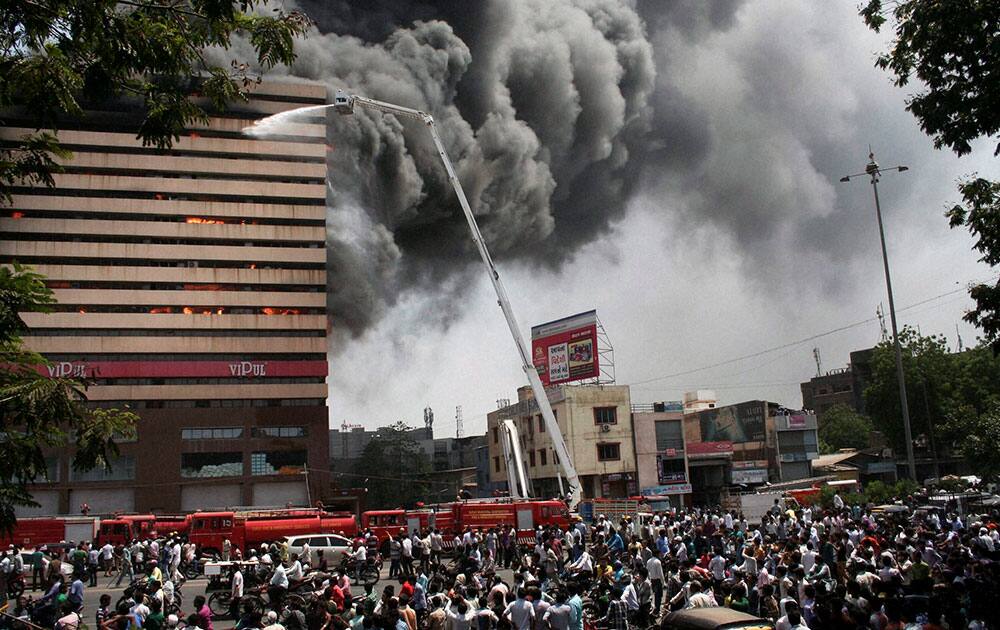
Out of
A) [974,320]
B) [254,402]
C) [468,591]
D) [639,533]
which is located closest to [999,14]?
[974,320]

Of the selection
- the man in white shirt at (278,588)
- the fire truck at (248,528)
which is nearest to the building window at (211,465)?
the fire truck at (248,528)

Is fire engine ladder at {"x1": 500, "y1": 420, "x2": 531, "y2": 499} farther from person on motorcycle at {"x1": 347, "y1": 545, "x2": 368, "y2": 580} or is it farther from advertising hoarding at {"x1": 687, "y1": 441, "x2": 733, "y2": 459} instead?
advertising hoarding at {"x1": 687, "y1": 441, "x2": 733, "y2": 459}

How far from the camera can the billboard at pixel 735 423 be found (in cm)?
6912

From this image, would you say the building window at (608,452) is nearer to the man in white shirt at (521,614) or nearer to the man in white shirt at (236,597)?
the man in white shirt at (236,597)

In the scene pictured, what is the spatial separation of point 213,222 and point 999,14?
6949 cm

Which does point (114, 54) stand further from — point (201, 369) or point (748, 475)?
point (201, 369)

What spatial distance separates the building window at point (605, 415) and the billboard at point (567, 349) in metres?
2.84

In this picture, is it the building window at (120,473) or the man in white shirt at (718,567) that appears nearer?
the man in white shirt at (718,567)

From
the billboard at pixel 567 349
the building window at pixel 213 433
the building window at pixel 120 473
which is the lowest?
the building window at pixel 120 473

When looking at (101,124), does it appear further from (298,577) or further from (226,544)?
(298,577)

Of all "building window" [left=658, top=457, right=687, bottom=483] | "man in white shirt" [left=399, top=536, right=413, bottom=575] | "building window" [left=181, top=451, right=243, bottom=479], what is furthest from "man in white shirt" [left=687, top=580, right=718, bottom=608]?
"building window" [left=181, top=451, right=243, bottom=479]

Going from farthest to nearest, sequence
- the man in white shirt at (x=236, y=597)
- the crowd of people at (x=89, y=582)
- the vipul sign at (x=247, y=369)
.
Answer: the vipul sign at (x=247, y=369), the man in white shirt at (x=236, y=597), the crowd of people at (x=89, y=582)

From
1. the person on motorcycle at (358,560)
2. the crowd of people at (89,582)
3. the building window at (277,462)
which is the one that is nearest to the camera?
the crowd of people at (89,582)

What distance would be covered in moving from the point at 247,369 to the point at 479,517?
133 feet
